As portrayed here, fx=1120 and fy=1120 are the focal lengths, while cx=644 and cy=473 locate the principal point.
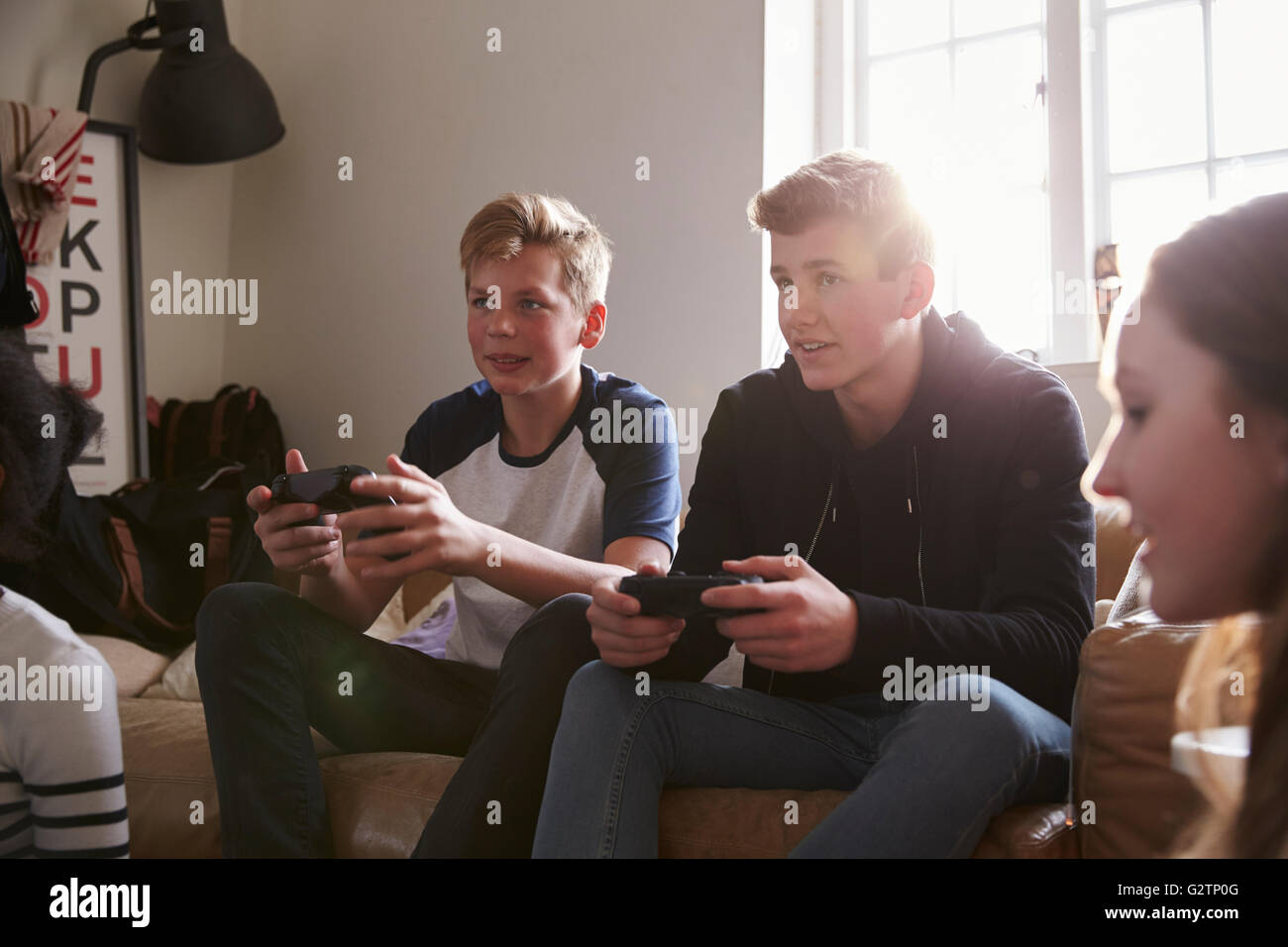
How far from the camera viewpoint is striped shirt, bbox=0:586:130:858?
3.55 ft

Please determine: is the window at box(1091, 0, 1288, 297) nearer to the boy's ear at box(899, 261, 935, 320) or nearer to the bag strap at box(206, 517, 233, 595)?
the boy's ear at box(899, 261, 935, 320)

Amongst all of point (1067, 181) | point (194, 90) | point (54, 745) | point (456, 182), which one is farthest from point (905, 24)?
point (54, 745)

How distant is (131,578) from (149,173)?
1459 mm

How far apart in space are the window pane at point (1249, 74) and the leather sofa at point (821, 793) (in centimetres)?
103

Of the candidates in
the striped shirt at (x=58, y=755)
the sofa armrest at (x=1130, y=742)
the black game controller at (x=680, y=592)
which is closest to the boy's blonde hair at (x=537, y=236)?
the black game controller at (x=680, y=592)

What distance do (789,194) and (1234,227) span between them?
0.69m

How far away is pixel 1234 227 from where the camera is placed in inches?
27.2

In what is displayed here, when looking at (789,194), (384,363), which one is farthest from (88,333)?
(789,194)

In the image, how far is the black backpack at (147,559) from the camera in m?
2.28

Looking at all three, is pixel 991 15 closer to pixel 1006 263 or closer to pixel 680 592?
pixel 1006 263

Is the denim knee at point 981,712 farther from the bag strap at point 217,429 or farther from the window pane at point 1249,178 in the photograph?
the bag strap at point 217,429

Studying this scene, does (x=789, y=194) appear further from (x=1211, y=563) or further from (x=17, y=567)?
(x=17, y=567)

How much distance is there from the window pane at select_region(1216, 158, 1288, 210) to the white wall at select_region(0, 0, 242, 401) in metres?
2.70

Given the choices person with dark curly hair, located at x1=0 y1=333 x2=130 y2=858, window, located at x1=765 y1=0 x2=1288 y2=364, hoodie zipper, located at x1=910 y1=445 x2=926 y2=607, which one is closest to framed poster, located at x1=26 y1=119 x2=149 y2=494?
window, located at x1=765 y1=0 x2=1288 y2=364
